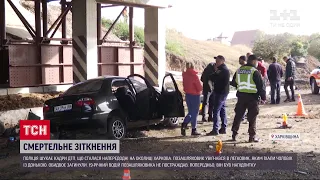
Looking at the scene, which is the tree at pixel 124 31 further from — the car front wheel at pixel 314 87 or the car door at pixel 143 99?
the car door at pixel 143 99

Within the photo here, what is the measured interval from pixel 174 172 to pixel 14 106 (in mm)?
6920

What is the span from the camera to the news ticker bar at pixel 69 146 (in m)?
7.73

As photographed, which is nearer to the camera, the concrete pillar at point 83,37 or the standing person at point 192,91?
the standing person at point 192,91

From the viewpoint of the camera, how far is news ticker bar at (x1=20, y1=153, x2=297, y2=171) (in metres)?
6.70

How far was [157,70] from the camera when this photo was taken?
674 inches

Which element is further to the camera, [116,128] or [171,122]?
[171,122]

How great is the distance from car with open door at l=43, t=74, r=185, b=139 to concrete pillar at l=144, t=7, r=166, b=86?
721 cm

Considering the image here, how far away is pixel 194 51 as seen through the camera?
111ft

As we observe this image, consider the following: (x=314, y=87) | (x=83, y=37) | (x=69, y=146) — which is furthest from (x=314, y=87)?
(x=69, y=146)

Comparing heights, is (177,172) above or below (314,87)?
below

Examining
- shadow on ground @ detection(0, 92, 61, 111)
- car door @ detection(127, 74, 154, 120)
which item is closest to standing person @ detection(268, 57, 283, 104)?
car door @ detection(127, 74, 154, 120)

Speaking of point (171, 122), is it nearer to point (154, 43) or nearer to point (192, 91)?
point (192, 91)

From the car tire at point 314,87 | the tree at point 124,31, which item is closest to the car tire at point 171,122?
the car tire at point 314,87

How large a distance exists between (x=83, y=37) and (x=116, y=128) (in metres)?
5.94
